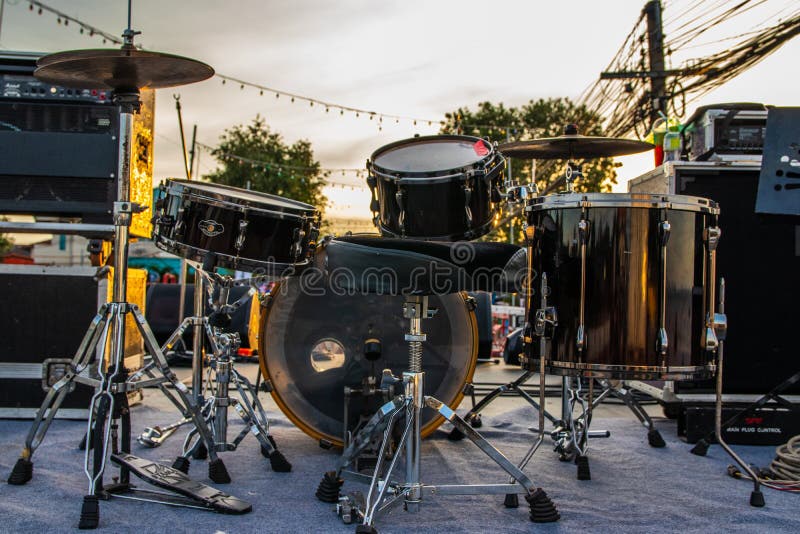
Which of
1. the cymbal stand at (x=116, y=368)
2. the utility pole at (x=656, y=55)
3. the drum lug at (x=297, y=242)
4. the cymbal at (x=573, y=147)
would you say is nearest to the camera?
the cymbal stand at (x=116, y=368)

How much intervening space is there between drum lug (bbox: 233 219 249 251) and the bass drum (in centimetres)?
79

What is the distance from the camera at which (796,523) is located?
2.63m

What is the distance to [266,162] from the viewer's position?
27844mm

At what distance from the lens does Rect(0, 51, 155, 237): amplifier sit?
14.5 feet

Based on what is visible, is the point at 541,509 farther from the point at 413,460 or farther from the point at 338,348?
the point at 338,348

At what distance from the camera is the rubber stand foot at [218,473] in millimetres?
3068

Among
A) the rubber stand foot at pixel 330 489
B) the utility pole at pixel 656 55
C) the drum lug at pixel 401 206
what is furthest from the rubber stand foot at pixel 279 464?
the utility pole at pixel 656 55

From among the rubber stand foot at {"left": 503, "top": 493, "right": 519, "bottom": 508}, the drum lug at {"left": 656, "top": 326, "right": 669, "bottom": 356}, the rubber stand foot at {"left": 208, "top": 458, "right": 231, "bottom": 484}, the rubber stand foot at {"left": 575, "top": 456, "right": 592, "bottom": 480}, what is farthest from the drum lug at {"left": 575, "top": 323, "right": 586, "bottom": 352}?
the rubber stand foot at {"left": 208, "top": 458, "right": 231, "bottom": 484}

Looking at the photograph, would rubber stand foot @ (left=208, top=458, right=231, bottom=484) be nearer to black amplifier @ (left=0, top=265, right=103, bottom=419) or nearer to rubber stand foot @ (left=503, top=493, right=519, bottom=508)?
rubber stand foot @ (left=503, top=493, right=519, bottom=508)

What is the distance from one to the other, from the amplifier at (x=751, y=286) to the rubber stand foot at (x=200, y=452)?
2863 mm

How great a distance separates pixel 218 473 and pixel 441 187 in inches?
70.2

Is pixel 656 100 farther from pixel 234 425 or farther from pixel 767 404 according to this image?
pixel 234 425

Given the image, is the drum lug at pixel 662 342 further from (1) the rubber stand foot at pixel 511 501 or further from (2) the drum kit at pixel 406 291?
(1) the rubber stand foot at pixel 511 501

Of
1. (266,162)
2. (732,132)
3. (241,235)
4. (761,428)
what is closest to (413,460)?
(241,235)
